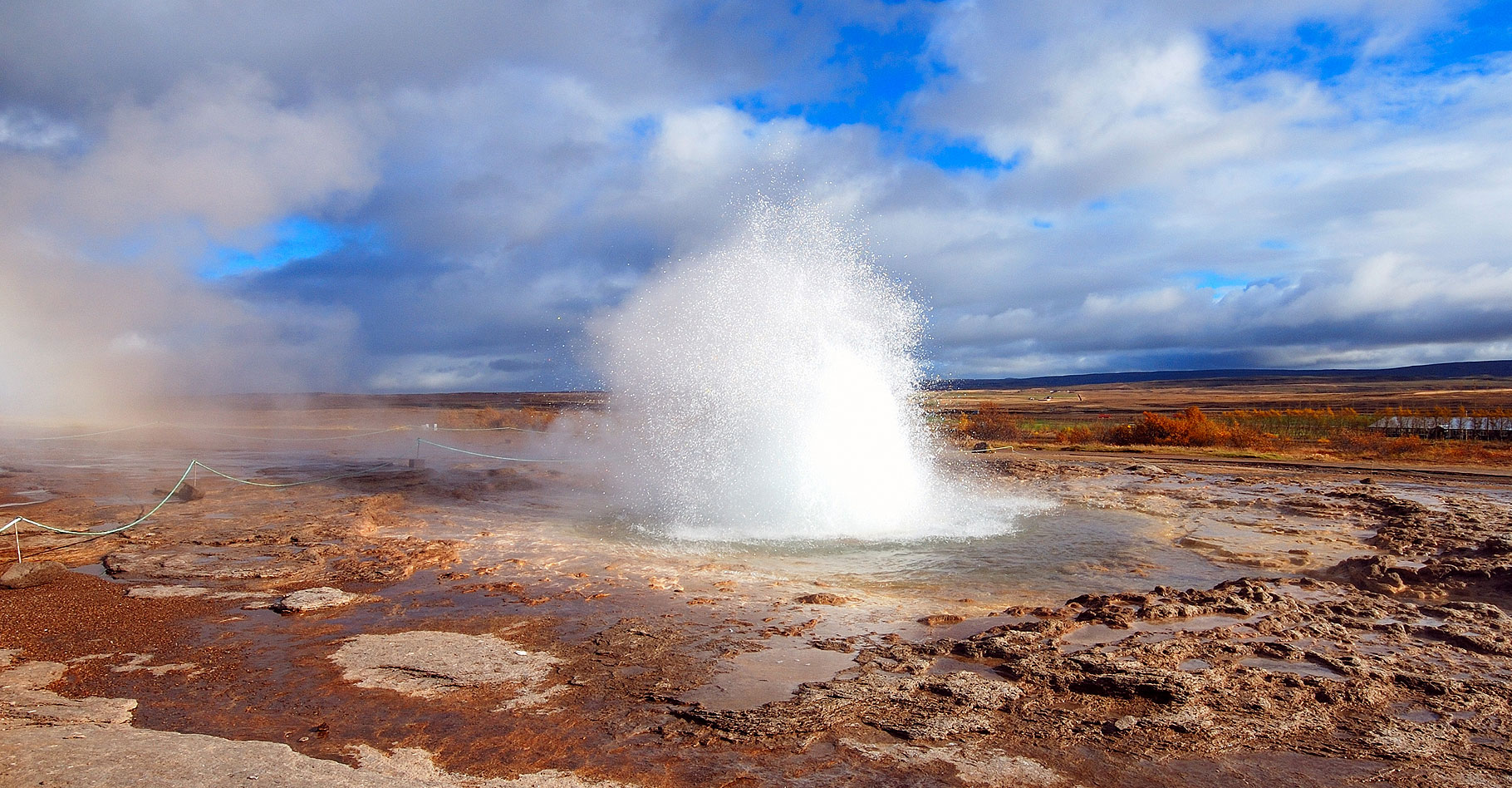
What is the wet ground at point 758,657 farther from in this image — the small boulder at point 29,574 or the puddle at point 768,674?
the small boulder at point 29,574

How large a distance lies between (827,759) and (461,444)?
27.9m

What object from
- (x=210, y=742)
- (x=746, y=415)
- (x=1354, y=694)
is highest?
(x=746, y=415)

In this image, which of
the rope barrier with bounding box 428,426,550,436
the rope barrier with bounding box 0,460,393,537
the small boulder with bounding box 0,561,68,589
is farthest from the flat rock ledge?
the rope barrier with bounding box 428,426,550,436

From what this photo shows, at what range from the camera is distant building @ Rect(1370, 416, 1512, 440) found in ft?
97.3

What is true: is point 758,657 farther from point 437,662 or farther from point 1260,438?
point 1260,438

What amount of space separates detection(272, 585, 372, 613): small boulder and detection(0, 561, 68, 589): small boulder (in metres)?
2.71

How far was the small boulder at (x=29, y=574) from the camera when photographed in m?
7.42

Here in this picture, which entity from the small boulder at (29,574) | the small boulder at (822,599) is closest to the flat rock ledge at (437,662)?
the small boulder at (822,599)

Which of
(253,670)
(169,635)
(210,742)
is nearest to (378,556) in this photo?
(169,635)

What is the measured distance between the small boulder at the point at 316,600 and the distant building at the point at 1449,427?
3784 centimetres

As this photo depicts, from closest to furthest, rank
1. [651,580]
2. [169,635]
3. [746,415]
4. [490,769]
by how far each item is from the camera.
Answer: [490,769], [169,635], [651,580], [746,415]

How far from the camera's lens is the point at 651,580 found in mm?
8086

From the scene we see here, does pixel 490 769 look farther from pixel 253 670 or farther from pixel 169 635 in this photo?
pixel 169 635

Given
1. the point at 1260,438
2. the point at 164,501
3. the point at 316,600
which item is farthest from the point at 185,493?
the point at 1260,438
